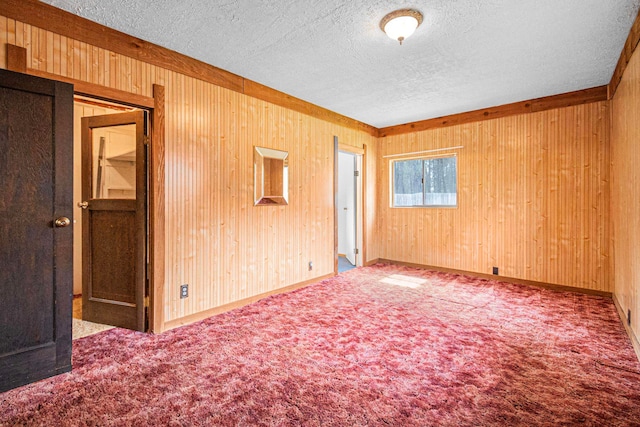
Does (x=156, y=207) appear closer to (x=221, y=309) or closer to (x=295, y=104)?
(x=221, y=309)

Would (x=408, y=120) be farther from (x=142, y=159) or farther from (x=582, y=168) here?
(x=142, y=159)

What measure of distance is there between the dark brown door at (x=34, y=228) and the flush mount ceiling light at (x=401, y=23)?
2.36m

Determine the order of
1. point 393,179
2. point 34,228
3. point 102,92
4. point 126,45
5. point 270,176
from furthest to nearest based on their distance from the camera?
point 393,179 < point 270,176 < point 126,45 < point 102,92 < point 34,228

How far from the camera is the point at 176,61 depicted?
301cm

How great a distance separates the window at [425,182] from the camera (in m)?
5.32

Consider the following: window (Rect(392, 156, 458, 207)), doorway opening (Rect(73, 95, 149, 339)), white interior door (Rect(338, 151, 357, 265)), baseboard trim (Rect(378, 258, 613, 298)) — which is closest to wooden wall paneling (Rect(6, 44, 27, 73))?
doorway opening (Rect(73, 95, 149, 339))

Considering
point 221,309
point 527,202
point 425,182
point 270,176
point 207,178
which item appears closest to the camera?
point 207,178

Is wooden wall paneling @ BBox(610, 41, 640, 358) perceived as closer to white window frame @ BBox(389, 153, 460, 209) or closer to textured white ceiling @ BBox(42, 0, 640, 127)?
textured white ceiling @ BBox(42, 0, 640, 127)

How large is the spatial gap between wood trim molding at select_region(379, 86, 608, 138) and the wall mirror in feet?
8.64

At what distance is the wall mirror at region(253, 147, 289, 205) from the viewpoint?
3771 millimetres

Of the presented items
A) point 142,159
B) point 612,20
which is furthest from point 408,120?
point 142,159

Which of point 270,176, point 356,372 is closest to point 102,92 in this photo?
point 270,176

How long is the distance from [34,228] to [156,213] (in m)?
0.90

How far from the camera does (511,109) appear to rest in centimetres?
458
